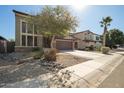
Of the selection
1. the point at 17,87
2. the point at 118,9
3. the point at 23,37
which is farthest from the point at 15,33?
the point at 17,87

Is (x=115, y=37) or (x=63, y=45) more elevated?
(x=115, y=37)

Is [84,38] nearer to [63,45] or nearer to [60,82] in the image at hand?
[63,45]

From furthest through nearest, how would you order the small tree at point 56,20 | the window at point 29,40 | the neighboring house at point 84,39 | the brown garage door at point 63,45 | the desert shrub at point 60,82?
the neighboring house at point 84,39 < the brown garage door at point 63,45 < the window at point 29,40 < the small tree at point 56,20 < the desert shrub at point 60,82

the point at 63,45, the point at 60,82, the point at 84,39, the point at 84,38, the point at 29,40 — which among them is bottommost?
the point at 60,82

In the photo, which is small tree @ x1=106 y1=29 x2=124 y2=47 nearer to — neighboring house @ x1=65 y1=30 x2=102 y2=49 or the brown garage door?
neighboring house @ x1=65 y1=30 x2=102 y2=49

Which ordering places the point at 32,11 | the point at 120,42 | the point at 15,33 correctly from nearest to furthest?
the point at 32,11, the point at 15,33, the point at 120,42

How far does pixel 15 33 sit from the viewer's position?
22.9 meters

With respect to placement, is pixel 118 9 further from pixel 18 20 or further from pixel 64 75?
pixel 18 20

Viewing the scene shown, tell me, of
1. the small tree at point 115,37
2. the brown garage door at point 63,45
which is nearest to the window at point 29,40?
the brown garage door at point 63,45

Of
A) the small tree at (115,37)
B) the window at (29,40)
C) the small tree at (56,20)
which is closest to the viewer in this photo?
the small tree at (56,20)

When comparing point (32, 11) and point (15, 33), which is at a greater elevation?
point (32, 11)

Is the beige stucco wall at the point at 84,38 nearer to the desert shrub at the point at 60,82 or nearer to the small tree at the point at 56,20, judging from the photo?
the small tree at the point at 56,20

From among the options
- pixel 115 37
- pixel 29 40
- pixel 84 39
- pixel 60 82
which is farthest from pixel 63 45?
pixel 115 37

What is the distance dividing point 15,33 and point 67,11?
31.3 ft
